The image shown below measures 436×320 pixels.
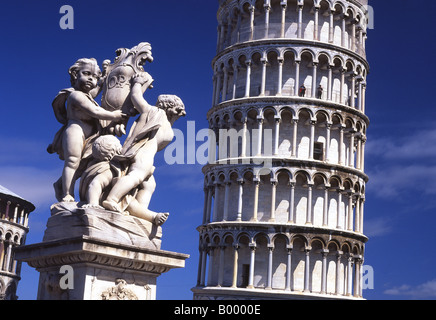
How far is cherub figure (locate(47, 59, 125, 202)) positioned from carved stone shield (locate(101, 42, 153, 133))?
148 millimetres

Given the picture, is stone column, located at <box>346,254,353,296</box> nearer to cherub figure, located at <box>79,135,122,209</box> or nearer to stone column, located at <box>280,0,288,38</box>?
stone column, located at <box>280,0,288,38</box>

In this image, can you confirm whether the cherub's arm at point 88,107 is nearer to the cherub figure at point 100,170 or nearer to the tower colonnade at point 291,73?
the cherub figure at point 100,170

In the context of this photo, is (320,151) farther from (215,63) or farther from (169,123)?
(169,123)

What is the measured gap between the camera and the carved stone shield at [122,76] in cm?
781

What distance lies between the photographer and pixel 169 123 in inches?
313

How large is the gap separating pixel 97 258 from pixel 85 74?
2.16m

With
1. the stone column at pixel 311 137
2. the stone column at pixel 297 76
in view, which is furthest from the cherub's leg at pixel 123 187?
the stone column at pixel 297 76

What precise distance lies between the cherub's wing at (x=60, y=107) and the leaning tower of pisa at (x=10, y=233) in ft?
230

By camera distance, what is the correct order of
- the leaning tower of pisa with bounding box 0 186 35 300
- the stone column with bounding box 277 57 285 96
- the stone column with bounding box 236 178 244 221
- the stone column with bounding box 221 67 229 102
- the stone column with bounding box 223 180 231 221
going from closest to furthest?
the stone column with bounding box 236 178 244 221 < the stone column with bounding box 223 180 231 221 < the stone column with bounding box 277 57 285 96 < the stone column with bounding box 221 67 229 102 < the leaning tower of pisa with bounding box 0 186 35 300

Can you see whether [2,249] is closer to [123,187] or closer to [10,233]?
[10,233]

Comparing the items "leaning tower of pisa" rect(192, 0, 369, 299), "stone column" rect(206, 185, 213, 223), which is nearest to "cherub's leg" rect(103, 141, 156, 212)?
"leaning tower of pisa" rect(192, 0, 369, 299)

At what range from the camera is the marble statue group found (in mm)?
7301
